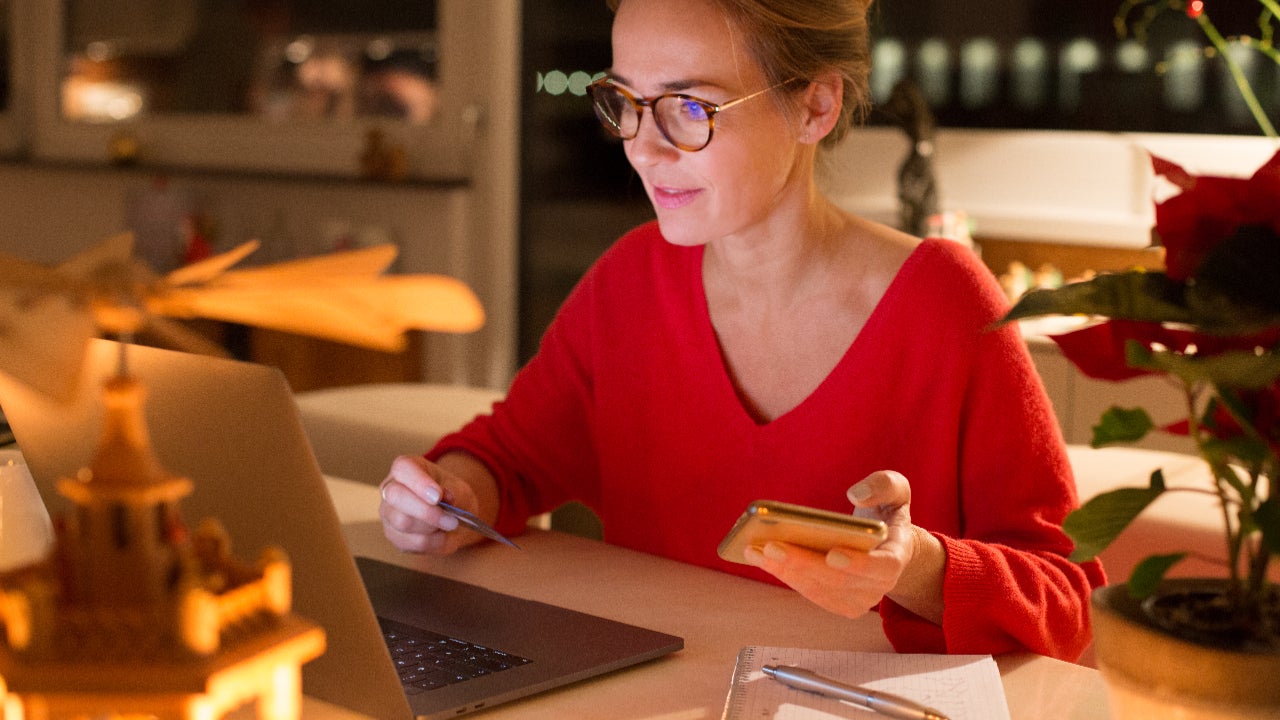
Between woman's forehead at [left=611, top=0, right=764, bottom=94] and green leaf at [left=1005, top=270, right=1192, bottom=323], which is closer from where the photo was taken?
green leaf at [left=1005, top=270, right=1192, bottom=323]

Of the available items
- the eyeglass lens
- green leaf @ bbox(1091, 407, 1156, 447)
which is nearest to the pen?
green leaf @ bbox(1091, 407, 1156, 447)

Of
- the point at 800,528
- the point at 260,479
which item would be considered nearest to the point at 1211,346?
the point at 800,528

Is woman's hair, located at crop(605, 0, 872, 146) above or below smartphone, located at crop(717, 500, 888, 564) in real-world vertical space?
above

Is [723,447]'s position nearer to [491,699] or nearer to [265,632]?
[491,699]

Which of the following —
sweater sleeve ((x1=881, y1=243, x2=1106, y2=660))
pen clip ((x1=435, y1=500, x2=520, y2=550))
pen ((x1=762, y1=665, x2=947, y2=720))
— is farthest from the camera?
pen clip ((x1=435, y1=500, x2=520, y2=550))

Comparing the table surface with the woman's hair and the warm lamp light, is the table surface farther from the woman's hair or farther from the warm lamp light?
the woman's hair

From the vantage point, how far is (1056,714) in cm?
90

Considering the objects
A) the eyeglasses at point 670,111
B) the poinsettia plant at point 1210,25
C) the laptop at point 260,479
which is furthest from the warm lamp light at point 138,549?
the poinsettia plant at point 1210,25

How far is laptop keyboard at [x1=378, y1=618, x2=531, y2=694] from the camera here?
0.92m

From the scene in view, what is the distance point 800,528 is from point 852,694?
4.5 inches

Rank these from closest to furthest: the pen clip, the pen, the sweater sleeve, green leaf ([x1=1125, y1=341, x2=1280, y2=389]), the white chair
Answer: green leaf ([x1=1125, y1=341, x2=1280, y2=389]), the pen, the sweater sleeve, the pen clip, the white chair

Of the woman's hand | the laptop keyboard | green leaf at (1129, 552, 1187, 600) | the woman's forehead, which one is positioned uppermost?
the woman's forehead

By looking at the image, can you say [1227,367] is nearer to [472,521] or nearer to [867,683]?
[867,683]

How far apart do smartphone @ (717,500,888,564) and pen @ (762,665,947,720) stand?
9 cm
